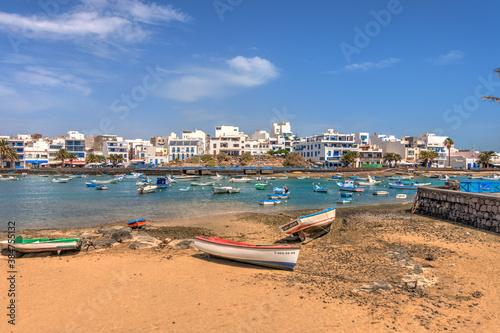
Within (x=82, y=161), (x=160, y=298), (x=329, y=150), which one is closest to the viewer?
(x=160, y=298)

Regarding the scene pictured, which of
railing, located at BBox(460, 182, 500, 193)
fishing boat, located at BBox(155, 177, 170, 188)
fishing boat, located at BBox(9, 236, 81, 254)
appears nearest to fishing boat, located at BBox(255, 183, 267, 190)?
fishing boat, located at BBox(155, 177, 170, 188)

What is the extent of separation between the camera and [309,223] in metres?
17.0

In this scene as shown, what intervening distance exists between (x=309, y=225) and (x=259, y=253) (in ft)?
17.4

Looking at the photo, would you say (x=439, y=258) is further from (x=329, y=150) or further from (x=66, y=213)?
(x=329, y=150)

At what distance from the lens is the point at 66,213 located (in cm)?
3050

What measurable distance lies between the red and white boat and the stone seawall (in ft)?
32.4

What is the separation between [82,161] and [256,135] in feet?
254

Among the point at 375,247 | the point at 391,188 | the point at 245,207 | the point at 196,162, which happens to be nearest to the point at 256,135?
the point at 196,162

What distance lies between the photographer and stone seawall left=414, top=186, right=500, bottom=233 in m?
18.6

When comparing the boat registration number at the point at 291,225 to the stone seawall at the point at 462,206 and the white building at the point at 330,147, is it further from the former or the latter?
the white building at the point at 330,147

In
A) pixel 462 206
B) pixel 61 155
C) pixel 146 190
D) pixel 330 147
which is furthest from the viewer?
pixel 330 147

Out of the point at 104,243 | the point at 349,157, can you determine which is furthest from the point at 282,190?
the point at 349,157

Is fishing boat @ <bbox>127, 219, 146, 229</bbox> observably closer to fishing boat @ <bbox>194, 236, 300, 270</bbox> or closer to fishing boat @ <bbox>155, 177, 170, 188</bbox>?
fishing boat @ <bbox>194, 236, 300, 270</bbox>

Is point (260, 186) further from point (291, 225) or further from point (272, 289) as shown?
point (272, 289)
